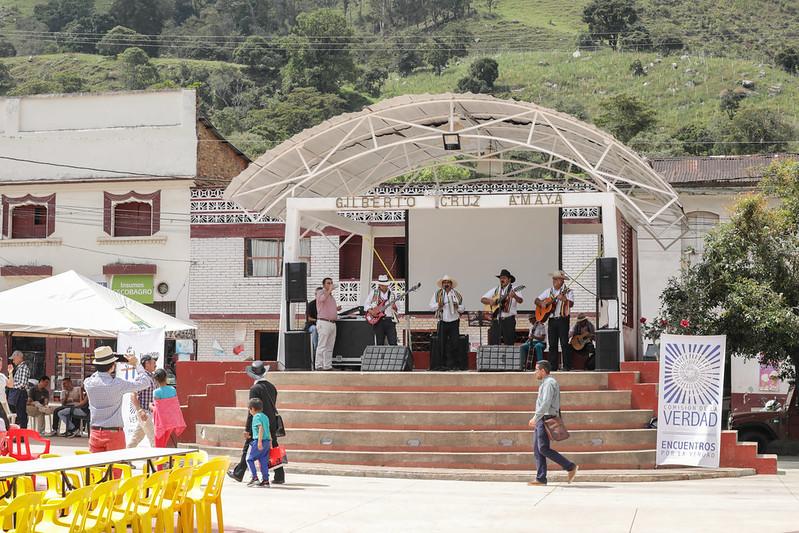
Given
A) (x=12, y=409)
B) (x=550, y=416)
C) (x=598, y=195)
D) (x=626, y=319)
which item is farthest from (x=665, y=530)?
(x=12, y=409)

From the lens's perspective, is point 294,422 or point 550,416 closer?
point 550,416

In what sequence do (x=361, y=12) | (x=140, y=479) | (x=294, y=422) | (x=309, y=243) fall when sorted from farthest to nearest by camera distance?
1. (x=361, y=12)
2. (x=309, y=243)
3. (x=294, y=422)
4. (x=140, y=479)

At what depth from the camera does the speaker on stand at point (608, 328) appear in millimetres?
19891

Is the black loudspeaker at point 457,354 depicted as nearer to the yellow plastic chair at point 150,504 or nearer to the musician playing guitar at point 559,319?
the musician playing guitar at point 559,319

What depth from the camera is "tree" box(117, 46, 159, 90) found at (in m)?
101

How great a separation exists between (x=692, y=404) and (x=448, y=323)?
211 inches

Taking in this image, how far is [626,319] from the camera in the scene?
2267cm

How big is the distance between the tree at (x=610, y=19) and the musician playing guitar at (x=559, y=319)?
9860cm

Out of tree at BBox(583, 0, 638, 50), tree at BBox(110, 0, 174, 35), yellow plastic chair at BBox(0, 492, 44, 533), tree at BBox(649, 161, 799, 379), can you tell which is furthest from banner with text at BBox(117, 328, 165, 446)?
tree at BBox(110, 0, 174, 35)

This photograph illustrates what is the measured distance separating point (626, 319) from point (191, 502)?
13681 mm

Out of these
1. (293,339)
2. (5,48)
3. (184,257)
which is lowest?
(293,339)

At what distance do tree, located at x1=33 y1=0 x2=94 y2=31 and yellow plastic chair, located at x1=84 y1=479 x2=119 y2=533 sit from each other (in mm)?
127502

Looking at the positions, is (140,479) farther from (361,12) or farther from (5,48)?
(361,12)

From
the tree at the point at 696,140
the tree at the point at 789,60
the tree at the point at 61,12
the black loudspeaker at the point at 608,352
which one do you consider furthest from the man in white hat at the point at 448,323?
the tree at the point at 61,12
